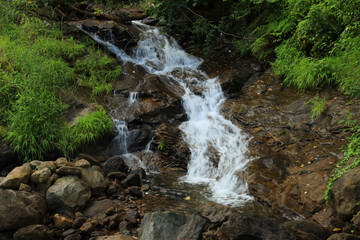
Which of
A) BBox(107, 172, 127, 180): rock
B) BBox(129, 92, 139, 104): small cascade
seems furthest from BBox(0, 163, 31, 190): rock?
BBox(129, 92, 139, 104): small cascade

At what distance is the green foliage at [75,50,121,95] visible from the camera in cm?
837

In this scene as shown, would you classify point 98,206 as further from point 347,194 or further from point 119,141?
point 347,194

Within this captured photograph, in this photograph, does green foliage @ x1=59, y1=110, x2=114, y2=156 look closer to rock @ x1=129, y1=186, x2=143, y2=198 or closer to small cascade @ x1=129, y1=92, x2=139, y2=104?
small cascade @ x1=129, y1=92, x2=139, y2=104

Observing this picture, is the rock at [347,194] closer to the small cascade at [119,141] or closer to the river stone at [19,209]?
the river stone at [19,209]

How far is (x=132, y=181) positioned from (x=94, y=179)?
76cm

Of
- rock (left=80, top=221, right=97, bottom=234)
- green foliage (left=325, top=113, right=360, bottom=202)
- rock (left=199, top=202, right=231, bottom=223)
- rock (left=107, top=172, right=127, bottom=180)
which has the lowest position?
rock (left=80, top=221, right=97, bottom=234)

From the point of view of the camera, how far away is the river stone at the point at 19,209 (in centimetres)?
409

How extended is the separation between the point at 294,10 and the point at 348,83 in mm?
2904

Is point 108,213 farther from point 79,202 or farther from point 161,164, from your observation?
point 161,164

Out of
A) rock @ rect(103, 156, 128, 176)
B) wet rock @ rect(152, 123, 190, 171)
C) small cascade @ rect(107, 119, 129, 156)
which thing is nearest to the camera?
rock @ rect(103, 156, 128, 176)

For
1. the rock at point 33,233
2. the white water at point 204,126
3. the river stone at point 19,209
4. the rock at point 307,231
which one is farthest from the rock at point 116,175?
the rock at point 307,231

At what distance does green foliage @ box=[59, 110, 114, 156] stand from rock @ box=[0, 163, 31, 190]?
128 cm

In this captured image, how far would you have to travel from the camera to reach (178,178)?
21.1 feet

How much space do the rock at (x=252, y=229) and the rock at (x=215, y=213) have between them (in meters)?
0.37
